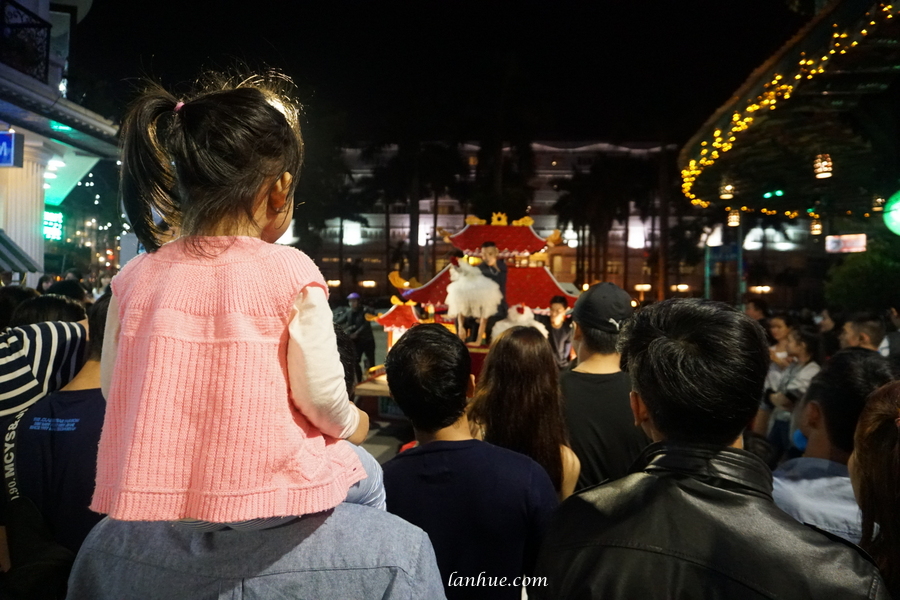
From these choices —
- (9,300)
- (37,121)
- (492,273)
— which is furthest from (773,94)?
(37,121)

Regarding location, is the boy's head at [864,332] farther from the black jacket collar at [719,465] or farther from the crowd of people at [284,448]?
the black jacket collar at [719,465]

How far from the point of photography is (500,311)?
9.41m

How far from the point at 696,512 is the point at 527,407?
62.6 inches

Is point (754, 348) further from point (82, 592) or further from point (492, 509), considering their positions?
point (82, 592)

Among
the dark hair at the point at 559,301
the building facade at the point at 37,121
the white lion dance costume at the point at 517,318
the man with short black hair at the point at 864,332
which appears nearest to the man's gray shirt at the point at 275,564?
the man with short black hair at the point at 864,332

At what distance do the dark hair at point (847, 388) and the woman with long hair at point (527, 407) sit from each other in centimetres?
109

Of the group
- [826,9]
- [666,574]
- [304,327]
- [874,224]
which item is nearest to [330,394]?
[304,327]

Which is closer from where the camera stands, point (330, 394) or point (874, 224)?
point (330, 394)

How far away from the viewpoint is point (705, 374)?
1.38 m

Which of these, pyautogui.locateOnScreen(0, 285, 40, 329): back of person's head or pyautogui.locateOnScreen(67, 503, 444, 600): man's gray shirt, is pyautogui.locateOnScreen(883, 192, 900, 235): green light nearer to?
pyautogui.locateOnScreen(67, 503, 444, 600): man's gray shirt

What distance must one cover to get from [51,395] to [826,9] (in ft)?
18.4

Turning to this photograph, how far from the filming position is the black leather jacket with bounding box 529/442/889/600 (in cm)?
119

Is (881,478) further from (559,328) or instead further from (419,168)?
(419,168)

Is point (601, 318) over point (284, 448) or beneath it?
over
